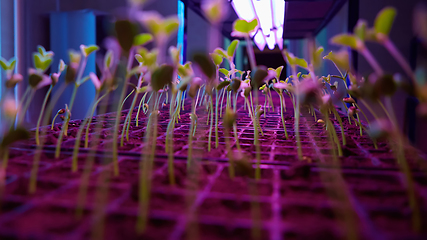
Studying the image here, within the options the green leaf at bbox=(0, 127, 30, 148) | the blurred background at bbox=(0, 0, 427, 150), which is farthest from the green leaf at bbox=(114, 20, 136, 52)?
the blurred background at bbox=(0, 0, 427, 150)

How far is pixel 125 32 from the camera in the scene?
1.78 feet

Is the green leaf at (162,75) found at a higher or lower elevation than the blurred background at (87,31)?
lower

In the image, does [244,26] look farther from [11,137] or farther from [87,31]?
[87,31]

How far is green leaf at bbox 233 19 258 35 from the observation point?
0.70 metres

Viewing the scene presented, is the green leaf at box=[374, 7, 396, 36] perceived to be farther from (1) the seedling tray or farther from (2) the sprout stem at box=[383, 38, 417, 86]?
(1) the seedling tray

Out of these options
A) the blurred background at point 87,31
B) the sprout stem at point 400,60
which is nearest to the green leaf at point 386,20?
the sprout stem at point 400,60

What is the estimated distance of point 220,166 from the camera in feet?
2.56

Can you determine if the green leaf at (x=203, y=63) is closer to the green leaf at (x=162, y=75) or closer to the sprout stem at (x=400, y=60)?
the green leaf at (x=162, y=75)

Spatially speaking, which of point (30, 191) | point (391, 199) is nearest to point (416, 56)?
point (391, 199)

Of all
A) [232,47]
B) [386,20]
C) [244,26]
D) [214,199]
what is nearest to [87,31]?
[232,47]

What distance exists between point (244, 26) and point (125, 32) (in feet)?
1.01

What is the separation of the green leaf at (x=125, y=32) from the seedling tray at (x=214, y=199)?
0.29 meters

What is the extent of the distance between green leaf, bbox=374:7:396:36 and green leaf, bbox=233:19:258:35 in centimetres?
31

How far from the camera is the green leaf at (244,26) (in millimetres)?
702
